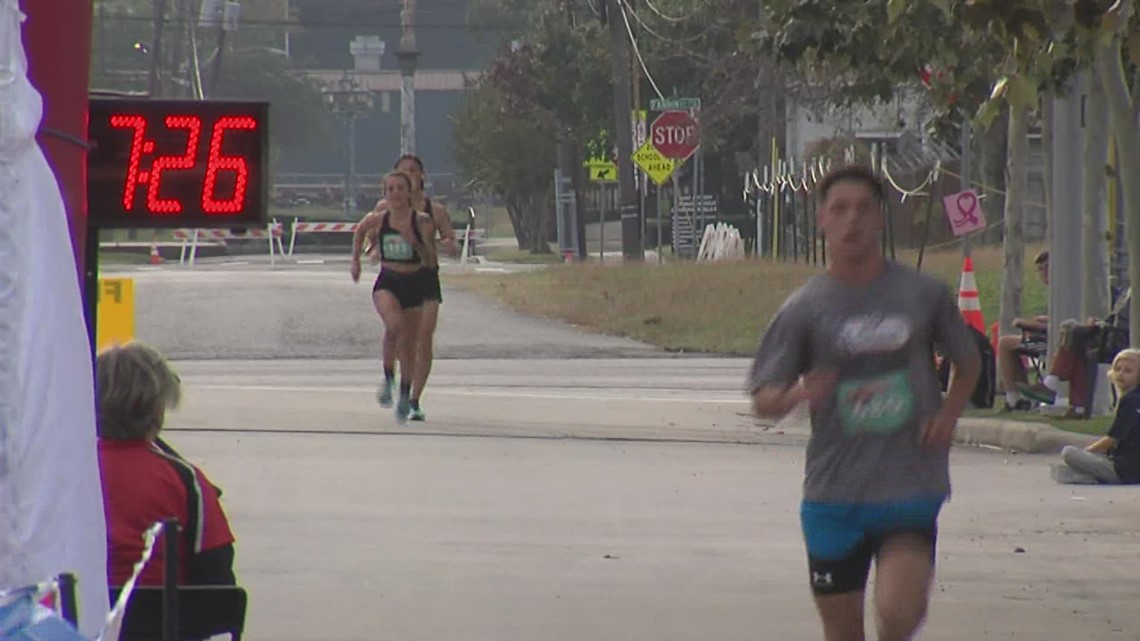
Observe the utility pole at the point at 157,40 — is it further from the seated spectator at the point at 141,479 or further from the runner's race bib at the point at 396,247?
the seated spectator at the point at 141,479

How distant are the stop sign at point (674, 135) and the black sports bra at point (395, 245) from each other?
72.2 feet

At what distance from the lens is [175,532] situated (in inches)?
170

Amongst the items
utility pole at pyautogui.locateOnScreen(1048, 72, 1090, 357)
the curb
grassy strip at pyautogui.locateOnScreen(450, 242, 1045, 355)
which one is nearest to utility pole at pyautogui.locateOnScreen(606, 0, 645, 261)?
grassy strip at pyautogui.locateOnScreen(450, 242, 1045, 355)

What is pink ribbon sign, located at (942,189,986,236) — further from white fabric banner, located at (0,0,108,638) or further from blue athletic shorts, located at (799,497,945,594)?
white fabric banner, located at (0,0,108,638)

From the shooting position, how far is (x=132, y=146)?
251 inches

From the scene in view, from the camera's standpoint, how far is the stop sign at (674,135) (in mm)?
37281

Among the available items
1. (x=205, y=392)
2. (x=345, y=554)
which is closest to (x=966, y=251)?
(x=205, y=392)

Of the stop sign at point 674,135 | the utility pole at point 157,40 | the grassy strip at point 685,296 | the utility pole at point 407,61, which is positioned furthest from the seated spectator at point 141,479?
the utility pole at point 407,61

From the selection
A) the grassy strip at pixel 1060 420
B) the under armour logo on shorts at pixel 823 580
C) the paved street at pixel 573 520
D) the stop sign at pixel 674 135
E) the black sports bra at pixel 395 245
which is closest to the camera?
the under armour logo on shorts at pixel 823 580

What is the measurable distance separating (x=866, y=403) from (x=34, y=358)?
3.04 meters

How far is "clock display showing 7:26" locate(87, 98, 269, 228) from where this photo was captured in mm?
6355

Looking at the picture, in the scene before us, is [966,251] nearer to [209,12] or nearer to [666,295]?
[666,295]

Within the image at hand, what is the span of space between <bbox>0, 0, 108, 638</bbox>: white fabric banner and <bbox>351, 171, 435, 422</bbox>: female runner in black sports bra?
1144 cm

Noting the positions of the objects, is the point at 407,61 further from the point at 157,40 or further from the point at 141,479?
the point at 141,479
